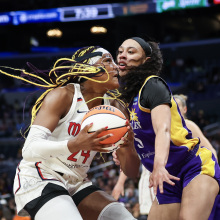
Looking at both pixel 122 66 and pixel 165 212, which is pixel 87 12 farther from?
pixel 165 212

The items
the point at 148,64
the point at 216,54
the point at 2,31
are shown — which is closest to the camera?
the point at 148,64

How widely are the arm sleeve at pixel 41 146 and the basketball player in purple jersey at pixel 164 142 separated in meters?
0.65

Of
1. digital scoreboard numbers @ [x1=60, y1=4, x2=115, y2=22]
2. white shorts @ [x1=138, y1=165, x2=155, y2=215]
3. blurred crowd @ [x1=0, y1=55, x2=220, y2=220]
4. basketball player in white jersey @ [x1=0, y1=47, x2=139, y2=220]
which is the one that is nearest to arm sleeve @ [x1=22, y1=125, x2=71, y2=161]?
basketball player in white jersey @ [x1=0, y1=47, x2=139, y2=220]

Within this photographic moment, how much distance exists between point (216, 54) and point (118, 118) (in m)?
17.3

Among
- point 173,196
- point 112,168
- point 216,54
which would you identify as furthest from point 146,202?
point 216,54

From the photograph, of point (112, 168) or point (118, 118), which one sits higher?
point (118, 118)

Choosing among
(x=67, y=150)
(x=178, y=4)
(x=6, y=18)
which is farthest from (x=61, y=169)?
(x=6, y=18)

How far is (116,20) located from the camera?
19984 millimetres

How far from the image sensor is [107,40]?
70.3ft

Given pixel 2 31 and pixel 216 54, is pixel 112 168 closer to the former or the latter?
pixel 216 54

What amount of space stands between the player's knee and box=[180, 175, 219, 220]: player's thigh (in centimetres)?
43

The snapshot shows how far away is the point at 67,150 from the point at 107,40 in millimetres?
18980

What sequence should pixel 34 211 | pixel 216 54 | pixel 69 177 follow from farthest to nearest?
pixel 216 54 < pixel 69 177 < pixel 34 211

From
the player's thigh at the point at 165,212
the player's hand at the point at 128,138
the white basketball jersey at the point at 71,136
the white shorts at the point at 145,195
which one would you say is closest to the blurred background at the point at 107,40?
the white shorts at the point at 145,195
